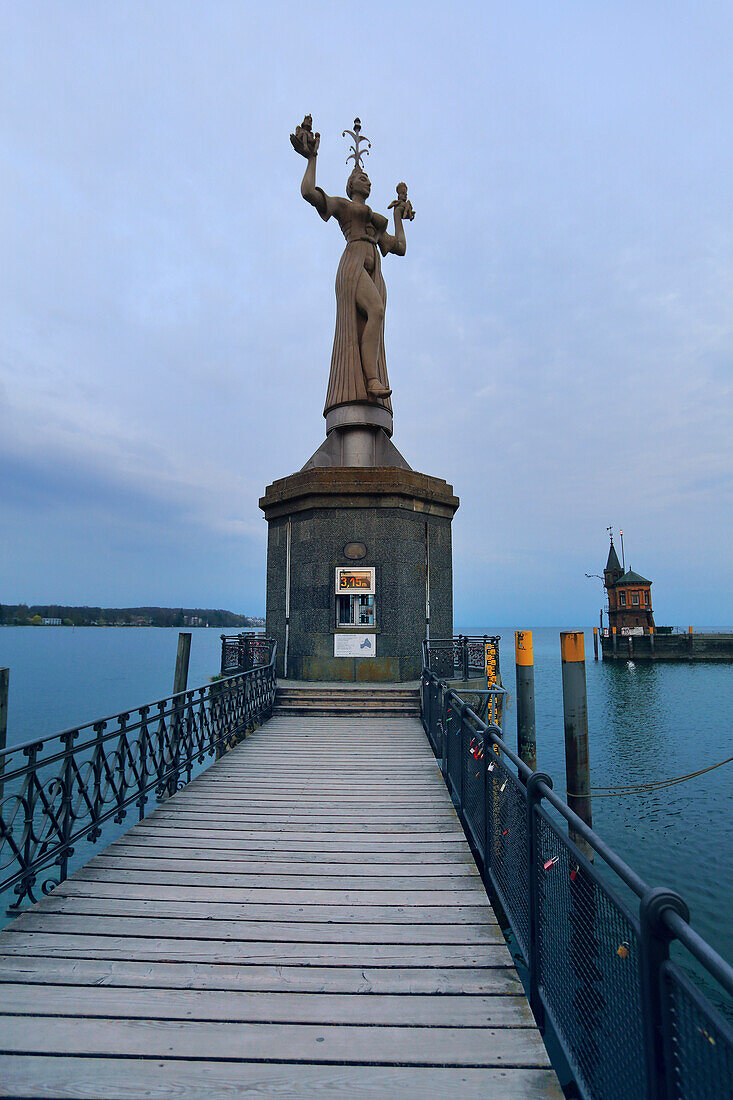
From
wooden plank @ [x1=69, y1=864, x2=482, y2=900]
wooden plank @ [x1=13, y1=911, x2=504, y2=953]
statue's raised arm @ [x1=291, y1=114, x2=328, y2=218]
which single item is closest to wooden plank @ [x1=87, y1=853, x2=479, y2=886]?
wooden plank @ [x1=69, y1=864, x2=482, y2=900]

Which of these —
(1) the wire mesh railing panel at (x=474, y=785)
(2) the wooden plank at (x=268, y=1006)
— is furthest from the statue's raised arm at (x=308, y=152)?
(2) the wooden plank at (x=268, y=1006)

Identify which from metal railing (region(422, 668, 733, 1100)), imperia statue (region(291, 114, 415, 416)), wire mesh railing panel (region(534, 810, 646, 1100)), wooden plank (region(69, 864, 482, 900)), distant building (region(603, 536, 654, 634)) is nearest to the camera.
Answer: metal railing (region(422, 668, 733, 1100))

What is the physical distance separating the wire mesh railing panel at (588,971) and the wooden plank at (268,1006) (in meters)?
0.29

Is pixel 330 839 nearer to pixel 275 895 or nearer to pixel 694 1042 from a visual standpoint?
pixel 275 895

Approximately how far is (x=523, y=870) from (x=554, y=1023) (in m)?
0.80

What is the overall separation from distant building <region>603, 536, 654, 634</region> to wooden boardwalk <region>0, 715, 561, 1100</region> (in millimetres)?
58460

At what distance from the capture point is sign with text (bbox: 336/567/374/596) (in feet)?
43.3

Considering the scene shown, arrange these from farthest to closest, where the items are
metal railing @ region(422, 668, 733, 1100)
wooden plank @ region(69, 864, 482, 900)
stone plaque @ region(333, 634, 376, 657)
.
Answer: stone plaque @ region(333, 634, 376, 657)
wooden plank @ region(69, 864, 482, 900)
metal railing @ region(422, 668, 733, 1100)

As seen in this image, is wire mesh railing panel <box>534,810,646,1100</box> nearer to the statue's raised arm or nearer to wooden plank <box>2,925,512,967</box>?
→ wooden plank <box>2,925,512,967</box>

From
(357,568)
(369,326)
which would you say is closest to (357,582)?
(357,568)

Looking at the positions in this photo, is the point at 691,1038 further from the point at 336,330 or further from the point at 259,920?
the point at 336,330

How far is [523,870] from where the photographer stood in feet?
11.7

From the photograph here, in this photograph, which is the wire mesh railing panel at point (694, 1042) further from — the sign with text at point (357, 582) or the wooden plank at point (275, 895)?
the sign with text at point (357, 582)

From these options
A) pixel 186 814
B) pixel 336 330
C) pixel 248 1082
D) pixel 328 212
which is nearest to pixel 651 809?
pixel 186 814
